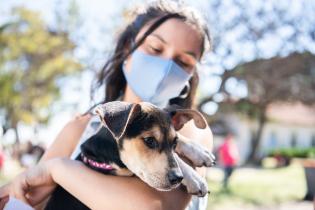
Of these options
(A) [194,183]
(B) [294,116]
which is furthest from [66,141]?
(B) [294,116]

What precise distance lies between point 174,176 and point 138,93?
0.89m

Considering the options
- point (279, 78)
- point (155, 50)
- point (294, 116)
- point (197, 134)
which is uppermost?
point (155, 50)

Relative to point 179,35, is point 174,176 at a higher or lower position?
lower

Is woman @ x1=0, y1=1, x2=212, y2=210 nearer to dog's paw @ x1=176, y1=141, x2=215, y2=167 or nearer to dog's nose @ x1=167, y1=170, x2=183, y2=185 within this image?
dog's nose @ x1=167, y1=170, x2=183, y2=185

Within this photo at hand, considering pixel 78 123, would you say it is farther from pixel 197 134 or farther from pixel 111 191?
pixel 111 191

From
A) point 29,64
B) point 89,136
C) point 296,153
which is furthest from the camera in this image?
point 296,153

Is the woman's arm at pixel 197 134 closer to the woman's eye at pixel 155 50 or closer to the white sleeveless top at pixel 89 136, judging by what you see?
the white sleeveless top at pixel 89 136

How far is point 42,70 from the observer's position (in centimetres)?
2877

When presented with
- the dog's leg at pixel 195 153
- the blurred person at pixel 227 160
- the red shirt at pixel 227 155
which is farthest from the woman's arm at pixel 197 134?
the red shirt at pixel 227 155

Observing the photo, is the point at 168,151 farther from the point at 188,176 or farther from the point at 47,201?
the point at 47,201

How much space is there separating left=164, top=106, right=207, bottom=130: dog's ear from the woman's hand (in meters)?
0.73

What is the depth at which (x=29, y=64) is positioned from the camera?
93.2 feet

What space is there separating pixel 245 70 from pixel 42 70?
45.6 ft

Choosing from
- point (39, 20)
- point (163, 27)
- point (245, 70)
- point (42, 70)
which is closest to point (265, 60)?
point (245, 70)
